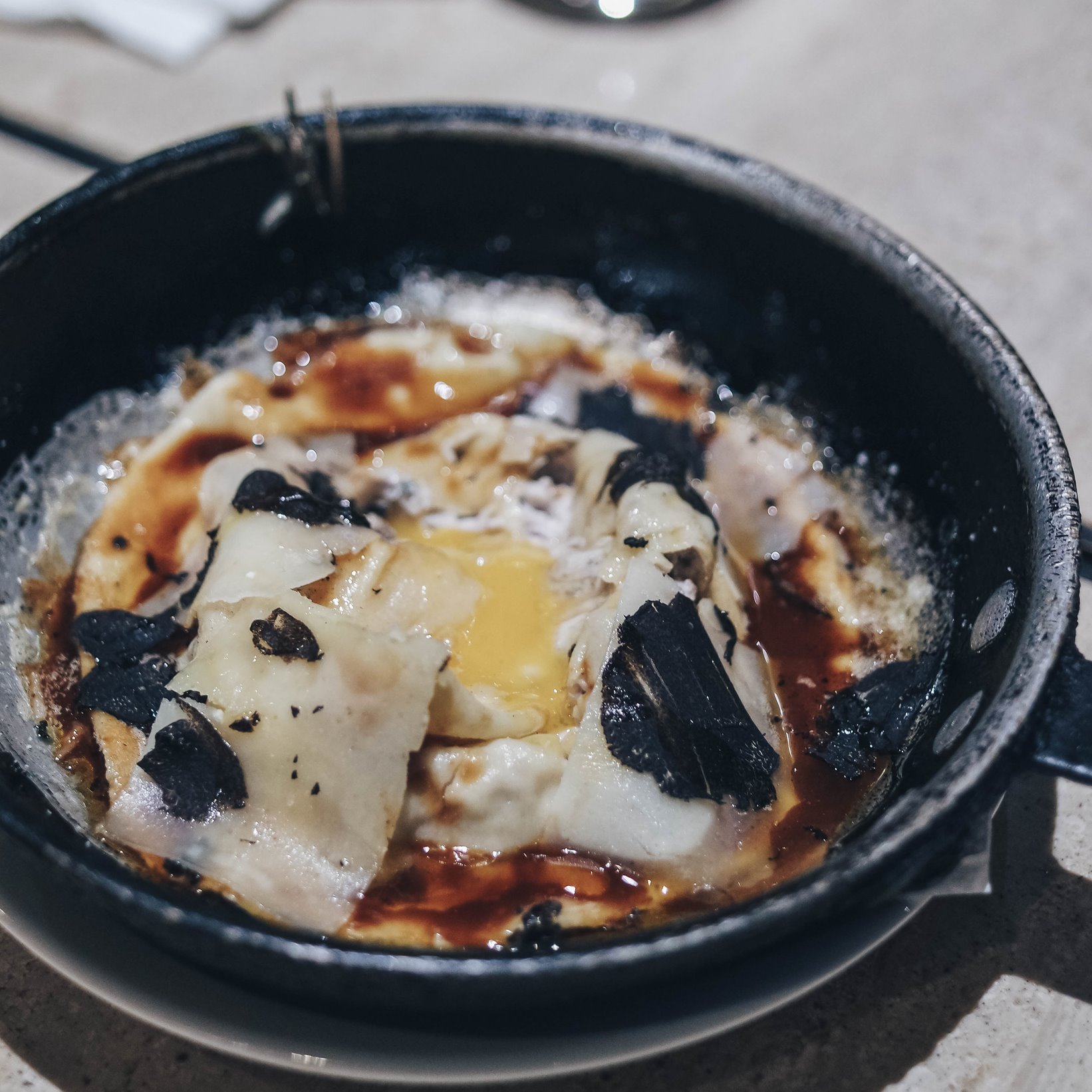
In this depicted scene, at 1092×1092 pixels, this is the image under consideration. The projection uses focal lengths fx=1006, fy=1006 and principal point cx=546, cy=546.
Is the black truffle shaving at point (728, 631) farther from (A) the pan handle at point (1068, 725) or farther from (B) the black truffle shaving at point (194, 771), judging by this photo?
(B) the black truffle shaving at point (194, 771)

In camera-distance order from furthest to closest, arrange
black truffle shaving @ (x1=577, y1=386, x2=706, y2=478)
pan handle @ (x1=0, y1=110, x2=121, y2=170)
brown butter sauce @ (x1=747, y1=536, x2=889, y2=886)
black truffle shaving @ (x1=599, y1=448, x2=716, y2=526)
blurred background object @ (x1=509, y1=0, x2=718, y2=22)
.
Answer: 1. blurred background object @ (x1=509, y1=0, x2=718, y2=22)
2. pan handle @ (x1=0, y1=110, x2=121, y2=170)
3. black truffle shaving @ (x1=577, y1=386, x2=706, y2=478)
4. black truffle shaving @ (x1=599, y1=448, x2=716, y2=526)
5. brown butter sauce @ (x1=747, y1=536, x2=889, y2=886)

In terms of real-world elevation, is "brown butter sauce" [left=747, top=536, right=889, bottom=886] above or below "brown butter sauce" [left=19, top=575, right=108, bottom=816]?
above

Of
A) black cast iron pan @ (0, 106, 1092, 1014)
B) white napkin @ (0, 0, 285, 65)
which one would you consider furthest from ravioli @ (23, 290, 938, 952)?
white napkin @ (0, 0, 285, 65)

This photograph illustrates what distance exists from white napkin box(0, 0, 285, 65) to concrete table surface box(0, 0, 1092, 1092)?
76 millimetres

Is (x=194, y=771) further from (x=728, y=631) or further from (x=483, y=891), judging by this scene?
(x=728, y=631)

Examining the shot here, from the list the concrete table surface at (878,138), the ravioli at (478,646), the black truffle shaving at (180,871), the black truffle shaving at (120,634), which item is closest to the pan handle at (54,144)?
the concrete table surface at (878,138)

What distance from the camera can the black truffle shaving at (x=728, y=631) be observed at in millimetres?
2375

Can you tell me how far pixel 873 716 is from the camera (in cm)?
238

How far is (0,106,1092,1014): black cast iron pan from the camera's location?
5.27 feet

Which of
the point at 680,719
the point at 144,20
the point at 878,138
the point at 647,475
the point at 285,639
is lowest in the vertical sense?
the point at 285,639

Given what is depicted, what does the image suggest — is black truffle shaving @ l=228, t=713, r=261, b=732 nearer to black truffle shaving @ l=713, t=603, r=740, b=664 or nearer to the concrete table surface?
the concrete table surface

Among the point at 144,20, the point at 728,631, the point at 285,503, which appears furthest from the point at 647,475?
the point at 144,20

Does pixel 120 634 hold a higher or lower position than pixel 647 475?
lower

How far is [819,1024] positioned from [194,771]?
138cm
